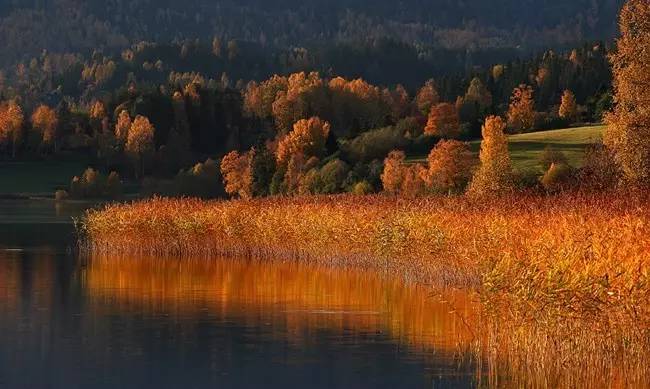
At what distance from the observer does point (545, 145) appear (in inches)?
4938

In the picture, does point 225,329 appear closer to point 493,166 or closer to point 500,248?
point 500,248

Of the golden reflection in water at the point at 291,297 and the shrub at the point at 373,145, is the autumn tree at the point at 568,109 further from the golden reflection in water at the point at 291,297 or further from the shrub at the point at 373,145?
the golden reflection in water at the point at 291,297

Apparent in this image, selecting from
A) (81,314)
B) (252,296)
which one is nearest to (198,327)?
(81,314)

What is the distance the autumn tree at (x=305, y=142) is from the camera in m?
144

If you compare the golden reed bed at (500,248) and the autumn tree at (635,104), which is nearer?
the golden reed bed at (500,248)

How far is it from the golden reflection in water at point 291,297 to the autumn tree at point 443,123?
317 feet

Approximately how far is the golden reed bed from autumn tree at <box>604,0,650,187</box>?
14.4 metres

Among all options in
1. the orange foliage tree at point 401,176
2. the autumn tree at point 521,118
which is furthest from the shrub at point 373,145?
the autumn tree at point 521,118

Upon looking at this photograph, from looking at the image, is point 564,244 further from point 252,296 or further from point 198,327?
point 252,296

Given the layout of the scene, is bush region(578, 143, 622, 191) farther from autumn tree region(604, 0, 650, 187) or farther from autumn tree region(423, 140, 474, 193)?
autumn tree region(423, 140, 474, 193)

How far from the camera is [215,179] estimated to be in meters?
184

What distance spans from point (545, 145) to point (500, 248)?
87139 millimetres

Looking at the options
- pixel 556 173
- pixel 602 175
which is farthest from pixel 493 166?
pixel 602 175

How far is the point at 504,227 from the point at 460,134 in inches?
4636
